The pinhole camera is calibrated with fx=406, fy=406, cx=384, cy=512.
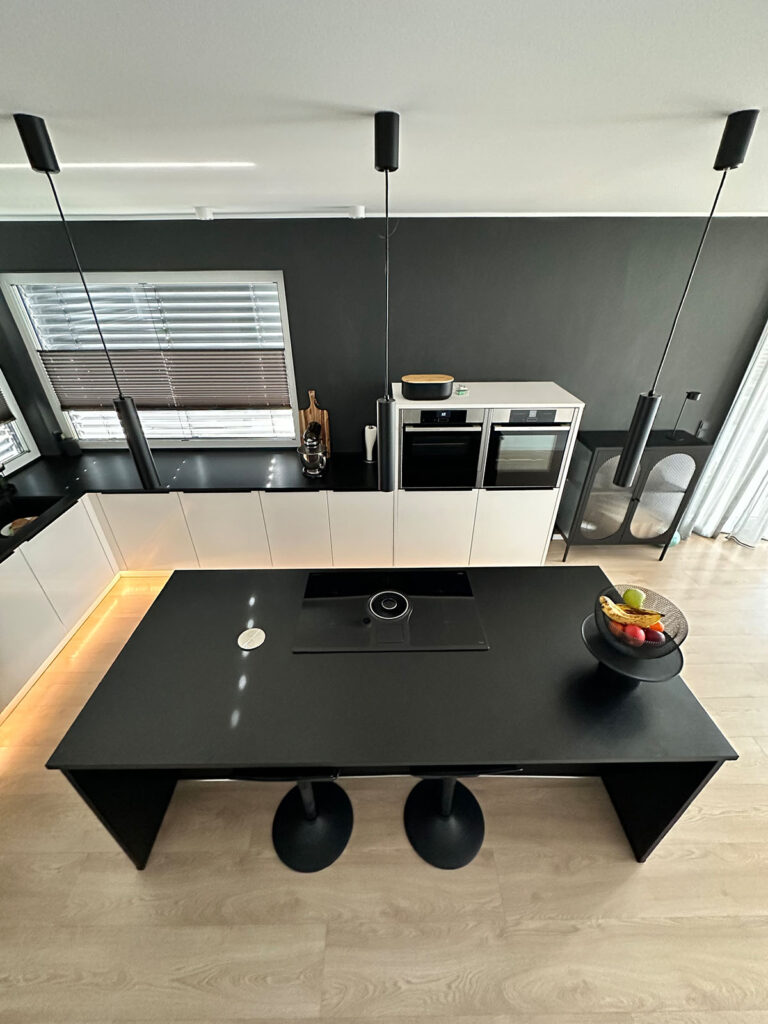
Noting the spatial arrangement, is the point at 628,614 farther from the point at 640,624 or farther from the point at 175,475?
the point at 175,475

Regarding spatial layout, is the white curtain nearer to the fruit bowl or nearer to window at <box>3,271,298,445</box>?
the fruit bowl

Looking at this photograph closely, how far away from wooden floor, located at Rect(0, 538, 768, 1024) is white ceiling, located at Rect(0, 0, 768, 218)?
242 centimetres

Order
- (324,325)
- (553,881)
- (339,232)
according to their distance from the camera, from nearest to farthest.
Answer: (553,881)
(339,232)
(324,325)

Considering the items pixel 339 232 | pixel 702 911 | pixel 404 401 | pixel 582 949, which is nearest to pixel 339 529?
pixel 404 401

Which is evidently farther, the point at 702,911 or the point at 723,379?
the point at 723,379

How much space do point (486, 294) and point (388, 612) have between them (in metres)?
2.31

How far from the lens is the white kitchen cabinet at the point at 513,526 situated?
115 inches

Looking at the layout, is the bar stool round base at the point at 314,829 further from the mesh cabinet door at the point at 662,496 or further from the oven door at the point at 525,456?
the mesh cabinet door at the point at 662,496

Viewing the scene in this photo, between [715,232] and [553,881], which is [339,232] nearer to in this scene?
[715,232]

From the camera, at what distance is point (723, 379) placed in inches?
123

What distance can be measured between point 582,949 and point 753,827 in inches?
38.1

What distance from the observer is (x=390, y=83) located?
827 millimetres

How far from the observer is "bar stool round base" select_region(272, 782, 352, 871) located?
166 cm

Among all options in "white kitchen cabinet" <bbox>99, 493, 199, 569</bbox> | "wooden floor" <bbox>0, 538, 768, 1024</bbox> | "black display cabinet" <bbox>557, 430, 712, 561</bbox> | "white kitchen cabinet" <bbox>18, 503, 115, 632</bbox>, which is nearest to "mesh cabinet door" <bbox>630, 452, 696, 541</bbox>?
"black display cabinet" <bbox>557, 430, 712, 561</bbox>
